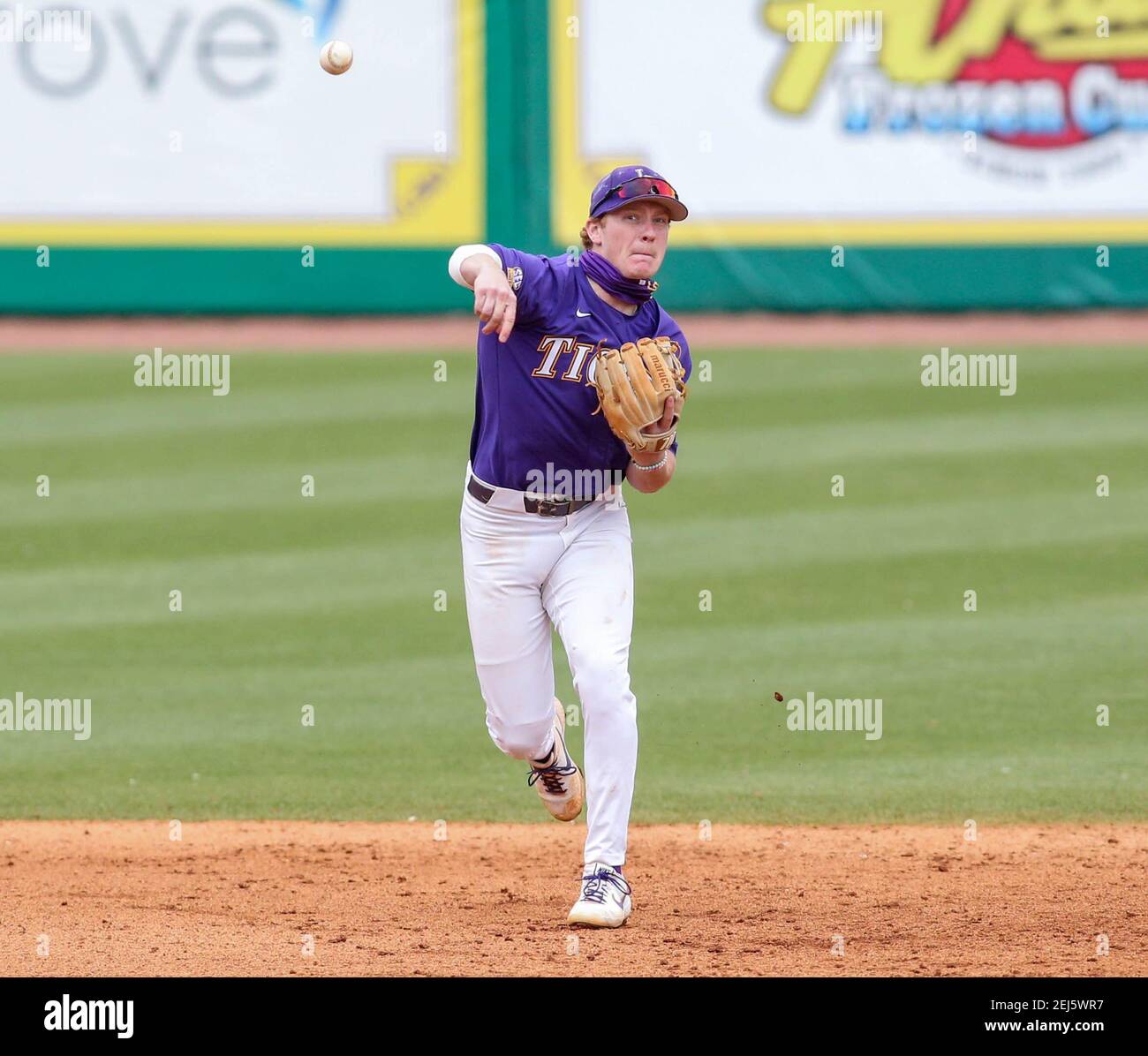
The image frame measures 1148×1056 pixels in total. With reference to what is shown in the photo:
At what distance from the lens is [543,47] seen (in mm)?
15047

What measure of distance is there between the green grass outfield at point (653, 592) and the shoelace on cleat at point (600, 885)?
5.38 feet

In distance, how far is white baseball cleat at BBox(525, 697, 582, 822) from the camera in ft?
19.9

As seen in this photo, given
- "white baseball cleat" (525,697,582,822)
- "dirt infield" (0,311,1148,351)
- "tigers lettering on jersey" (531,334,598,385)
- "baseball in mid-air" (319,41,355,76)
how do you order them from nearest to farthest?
"tigers lettering on jersey" (531,334,598,385)
"white baseball cleat" (525,697,582,822)
"baseball in mid-air" (319,41,355,76)
"dirt infield" (0,311,1148,351)

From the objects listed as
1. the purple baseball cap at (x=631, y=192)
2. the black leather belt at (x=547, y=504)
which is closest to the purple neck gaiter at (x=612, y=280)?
the purple baseball cap at (x=631, y=192)

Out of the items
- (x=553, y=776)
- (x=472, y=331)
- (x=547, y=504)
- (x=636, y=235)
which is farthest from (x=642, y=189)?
(x=472, y=331)

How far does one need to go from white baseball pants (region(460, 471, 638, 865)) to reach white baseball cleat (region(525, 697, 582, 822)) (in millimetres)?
216

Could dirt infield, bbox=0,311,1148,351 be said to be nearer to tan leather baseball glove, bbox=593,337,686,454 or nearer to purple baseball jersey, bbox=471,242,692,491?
purple baseball jersey, bbox=471,242,692,491

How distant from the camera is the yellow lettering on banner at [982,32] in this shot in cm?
1479

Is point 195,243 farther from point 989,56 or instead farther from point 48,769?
point 48,769

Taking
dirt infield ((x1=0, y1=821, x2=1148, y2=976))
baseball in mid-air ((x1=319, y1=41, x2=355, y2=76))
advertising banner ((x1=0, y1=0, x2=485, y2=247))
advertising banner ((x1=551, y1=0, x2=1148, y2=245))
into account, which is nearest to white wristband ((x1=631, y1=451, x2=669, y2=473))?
dirt infield ((x1=0, y1=821, x2=1148, y2=976))

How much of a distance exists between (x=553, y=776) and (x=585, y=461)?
46.6 inches

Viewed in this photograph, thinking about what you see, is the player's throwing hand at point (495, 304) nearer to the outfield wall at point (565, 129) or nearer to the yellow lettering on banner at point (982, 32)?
the outfield wall at point (565, 129)

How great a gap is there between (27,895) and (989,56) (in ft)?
37.1

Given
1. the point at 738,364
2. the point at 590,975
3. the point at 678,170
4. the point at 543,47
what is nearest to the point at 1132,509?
the point at 738,364
